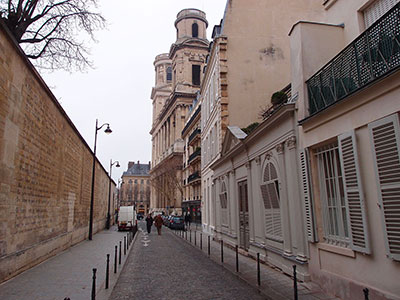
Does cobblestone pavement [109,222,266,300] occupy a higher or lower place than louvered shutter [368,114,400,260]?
lower

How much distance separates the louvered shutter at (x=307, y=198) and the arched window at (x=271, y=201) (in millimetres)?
1793

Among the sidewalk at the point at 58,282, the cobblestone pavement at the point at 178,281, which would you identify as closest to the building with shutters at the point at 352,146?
the cobblestone pavement at the point at 178,281

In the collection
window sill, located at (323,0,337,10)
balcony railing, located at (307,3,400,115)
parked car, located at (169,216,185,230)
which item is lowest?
parked car, located at (169,216,185,230)

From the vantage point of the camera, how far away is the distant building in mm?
107613

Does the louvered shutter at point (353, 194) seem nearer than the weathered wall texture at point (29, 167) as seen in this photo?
Yes

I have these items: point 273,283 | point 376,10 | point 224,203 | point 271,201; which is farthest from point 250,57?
point 273,283

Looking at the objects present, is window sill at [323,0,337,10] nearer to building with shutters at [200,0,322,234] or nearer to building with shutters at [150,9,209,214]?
building with shutters at [200,0,322,234]

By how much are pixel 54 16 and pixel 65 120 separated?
4.71 m

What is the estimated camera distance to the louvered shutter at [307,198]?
7646 millimetres

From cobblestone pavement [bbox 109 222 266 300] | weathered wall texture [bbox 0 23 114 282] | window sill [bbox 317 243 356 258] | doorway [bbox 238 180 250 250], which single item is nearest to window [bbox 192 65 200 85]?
weathered wall texture [bbox 0 23 114 282]

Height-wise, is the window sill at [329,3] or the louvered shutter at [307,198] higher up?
the window sill at [329,3]

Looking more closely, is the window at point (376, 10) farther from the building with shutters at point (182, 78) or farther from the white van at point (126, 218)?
the building with shutters at point (182, 78)

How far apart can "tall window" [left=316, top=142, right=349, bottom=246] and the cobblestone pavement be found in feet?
7.16

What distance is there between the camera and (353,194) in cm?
618
